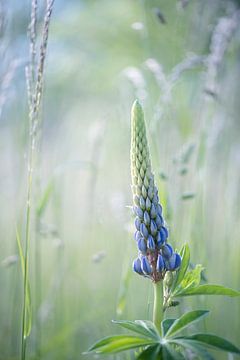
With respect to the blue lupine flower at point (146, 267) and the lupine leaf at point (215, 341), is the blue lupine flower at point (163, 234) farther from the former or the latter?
the lupine leaf at point (215, 341)

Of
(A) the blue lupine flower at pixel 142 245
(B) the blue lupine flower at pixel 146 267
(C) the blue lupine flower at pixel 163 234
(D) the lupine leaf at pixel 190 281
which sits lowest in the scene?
(D) the lupine leaf at pixel 190 281

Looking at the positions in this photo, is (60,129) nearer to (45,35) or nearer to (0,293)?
(0,293)

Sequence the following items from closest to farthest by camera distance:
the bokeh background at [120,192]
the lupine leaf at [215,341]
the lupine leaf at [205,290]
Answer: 1. the lupine leaf at [215,341]
2. the lupine leaf at [205,290]
3. the bokeh background at [120,192]

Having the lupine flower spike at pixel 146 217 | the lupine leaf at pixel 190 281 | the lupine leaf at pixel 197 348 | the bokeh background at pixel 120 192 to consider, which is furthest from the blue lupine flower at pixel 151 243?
the bokeh background at pixel 120 192

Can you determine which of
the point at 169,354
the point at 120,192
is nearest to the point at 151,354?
the point at 169,354

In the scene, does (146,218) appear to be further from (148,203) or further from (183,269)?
(183,269)
